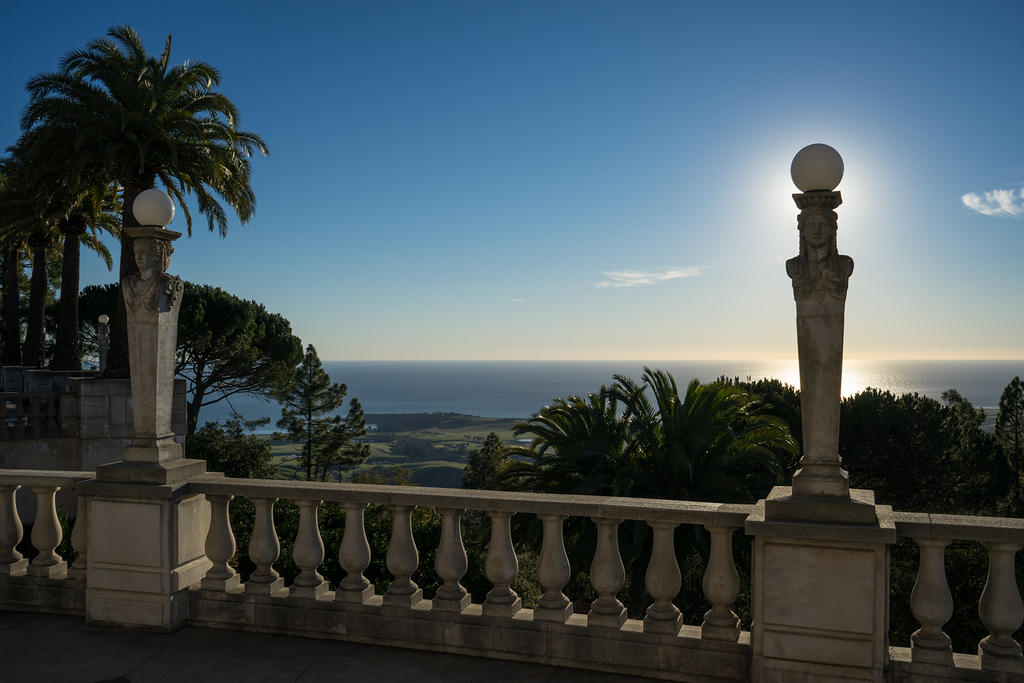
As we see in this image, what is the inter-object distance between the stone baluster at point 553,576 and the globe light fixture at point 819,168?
8.13ft

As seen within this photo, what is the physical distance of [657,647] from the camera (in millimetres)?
4355

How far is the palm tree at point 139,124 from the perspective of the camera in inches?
722

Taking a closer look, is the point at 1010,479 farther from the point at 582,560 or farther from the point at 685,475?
the point at 582,560

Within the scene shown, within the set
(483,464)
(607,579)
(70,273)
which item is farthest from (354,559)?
(483,464)

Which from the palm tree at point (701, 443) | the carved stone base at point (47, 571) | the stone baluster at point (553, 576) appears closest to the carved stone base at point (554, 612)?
the stone baluster at point (553, 576)

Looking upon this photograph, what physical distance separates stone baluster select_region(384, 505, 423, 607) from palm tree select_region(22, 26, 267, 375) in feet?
52.8

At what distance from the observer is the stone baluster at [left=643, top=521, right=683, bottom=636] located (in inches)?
173

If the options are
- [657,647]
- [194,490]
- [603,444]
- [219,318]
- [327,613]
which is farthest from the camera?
[219,318]

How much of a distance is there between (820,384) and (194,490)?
4.35 metres

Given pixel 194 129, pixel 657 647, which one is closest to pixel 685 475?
pixel 657 647

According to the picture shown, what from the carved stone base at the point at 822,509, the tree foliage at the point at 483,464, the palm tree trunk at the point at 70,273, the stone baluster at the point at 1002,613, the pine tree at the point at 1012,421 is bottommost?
the tree foliage at the point at 483,464

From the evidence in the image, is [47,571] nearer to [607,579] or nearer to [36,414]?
[607,579]

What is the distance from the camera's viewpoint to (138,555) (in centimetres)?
515

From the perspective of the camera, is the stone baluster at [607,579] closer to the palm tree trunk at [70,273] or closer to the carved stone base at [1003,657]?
the carved stone base at [1003,657]
